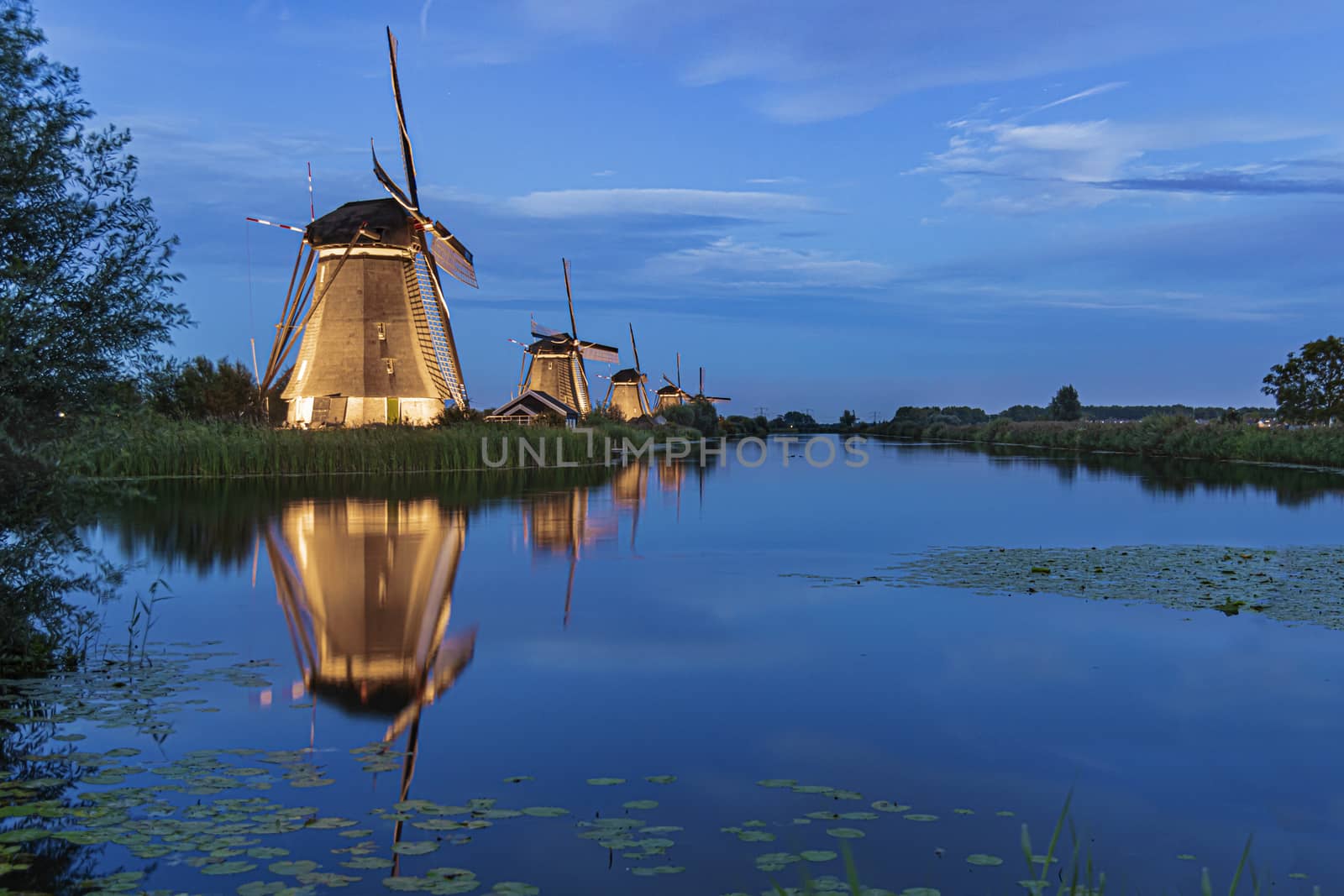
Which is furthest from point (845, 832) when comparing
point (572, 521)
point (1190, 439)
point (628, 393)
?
point (628, 393)

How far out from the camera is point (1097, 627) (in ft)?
25.9

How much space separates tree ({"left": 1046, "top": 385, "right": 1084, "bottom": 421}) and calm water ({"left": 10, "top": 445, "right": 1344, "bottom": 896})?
67.6 m

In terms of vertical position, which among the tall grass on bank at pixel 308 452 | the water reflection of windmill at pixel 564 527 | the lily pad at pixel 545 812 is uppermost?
the tall grass on bank at pixel 308 452

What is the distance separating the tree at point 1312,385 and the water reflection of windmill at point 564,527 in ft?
147

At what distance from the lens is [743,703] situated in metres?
5.74

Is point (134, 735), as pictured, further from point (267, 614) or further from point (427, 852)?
point (267, 614)

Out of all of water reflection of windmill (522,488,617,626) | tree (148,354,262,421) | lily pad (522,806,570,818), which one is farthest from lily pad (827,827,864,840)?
tree (148,354,262,421)

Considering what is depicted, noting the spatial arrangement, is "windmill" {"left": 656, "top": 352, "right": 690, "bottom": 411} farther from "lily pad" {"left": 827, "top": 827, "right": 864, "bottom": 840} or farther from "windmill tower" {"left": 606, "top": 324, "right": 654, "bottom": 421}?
"lily pad" {"left": 827, "top": 827, "right": 864, "bottom": 840}

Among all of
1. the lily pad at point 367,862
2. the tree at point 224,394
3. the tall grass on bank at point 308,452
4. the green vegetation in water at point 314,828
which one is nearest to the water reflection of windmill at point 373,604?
the green vegetation in water at point 314,828

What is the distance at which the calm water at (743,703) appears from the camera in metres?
3.76

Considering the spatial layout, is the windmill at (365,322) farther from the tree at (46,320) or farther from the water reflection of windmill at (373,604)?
the tree at (46,320)

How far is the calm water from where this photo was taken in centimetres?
376

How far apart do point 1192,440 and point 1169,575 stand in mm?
34489

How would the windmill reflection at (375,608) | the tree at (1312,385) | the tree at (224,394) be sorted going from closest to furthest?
the windmill reflection at (375,608)
the tree at (224,394)
the tree at (1312,385)
